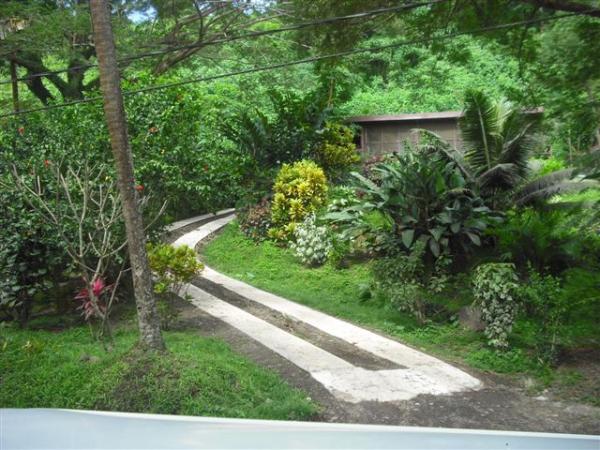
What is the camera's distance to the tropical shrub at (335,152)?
Answer: 1619cm

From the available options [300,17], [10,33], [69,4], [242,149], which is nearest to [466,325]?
[300,17]

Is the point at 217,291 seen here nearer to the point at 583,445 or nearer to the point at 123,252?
the point at 123,252

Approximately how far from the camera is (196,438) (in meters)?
1.73

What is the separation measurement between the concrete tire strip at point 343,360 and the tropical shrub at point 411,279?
0.81 m

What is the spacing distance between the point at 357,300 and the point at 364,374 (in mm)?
3470

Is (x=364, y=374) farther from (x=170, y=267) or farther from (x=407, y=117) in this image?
(x=407, y=117)

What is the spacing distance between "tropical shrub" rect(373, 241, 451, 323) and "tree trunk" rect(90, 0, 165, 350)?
3.96 meters

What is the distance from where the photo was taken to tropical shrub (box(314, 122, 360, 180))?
53.1 feet

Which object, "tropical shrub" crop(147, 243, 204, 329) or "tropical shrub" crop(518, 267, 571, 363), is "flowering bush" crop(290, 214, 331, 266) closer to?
"tropical shrub" crop(147, 243, 204, 329)

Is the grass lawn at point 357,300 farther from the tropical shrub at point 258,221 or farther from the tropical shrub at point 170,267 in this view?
the tropical shrub at point 170,267

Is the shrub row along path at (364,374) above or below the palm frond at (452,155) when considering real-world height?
below

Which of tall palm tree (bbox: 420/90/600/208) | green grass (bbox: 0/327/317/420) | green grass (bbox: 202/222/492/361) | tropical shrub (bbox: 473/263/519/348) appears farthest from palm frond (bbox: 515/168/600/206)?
green grass (bbox: 0/327/317/420)

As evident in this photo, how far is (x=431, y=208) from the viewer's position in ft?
34.3

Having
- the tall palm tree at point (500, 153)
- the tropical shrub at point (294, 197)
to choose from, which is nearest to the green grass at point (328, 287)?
the tropical shrub at point (294, 197)
